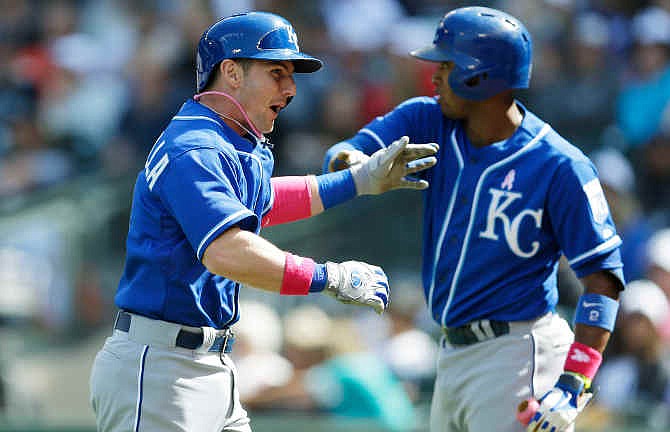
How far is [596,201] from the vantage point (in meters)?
3.81

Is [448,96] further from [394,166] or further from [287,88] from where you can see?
[287,88]

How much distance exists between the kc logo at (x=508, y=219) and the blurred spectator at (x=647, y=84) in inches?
143

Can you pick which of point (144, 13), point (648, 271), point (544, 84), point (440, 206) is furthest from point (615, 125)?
point (144, 13)

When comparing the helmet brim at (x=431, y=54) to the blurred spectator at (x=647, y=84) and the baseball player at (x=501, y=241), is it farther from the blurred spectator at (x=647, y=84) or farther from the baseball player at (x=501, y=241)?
the blurred spectator at (x=647, y=84)

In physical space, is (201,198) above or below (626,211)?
above

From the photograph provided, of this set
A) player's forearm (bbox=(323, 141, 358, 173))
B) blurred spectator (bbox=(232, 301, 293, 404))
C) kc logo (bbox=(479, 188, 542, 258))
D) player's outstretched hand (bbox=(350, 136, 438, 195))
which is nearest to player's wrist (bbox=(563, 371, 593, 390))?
kc logo (bbox=(479, 188, 542, 258))

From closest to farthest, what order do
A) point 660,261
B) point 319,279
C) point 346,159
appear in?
point 319,279, point 346,159, point 660,261

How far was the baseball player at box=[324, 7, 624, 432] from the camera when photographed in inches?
149

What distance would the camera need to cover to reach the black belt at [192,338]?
3.47 metres

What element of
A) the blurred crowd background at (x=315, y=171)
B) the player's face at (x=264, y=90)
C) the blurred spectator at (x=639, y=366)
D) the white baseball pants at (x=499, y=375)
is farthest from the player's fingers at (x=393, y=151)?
the blurred spectator at (x=639, y=366)

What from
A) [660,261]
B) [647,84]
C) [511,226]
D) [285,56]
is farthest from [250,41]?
[647,84]

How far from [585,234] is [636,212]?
331cm

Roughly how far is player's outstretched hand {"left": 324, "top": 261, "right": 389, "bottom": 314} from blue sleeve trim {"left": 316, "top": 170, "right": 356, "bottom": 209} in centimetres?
69

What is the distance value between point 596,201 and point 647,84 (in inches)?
154
